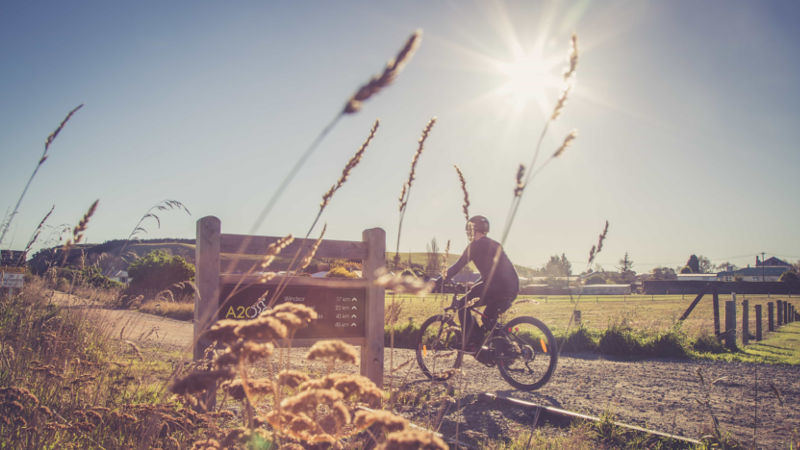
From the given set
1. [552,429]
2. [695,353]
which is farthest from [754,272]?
[552,429]

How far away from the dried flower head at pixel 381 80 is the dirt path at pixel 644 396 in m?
1.58

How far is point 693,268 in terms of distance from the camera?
127875 millimetres

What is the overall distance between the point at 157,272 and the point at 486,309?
17463mm

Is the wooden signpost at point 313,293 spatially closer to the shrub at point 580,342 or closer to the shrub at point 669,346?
the shrub at point 580,342

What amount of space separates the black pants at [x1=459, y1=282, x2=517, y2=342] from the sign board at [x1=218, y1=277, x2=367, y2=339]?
1.55m

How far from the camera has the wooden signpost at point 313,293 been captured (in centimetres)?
423

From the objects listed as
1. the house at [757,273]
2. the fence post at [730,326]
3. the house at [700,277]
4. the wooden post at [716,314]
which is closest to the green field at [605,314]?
the wooden post at [716,314]

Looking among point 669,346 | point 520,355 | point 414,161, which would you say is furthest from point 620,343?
point 414,161

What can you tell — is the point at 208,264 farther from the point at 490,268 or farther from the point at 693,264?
the point at 693,264

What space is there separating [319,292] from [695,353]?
8.93 metres

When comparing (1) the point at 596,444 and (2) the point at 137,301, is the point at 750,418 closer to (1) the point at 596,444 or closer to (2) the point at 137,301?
(1) the point at 596,444

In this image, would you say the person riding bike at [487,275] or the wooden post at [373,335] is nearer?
the wooden post at [373,335]

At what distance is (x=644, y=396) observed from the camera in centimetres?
520

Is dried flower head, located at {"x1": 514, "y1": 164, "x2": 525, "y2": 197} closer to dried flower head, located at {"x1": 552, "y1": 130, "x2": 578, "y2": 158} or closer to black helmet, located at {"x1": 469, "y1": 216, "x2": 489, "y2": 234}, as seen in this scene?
dried flower head, located at {"x1": 552, "y1": 130, "x2": 578, "y2": 158}
